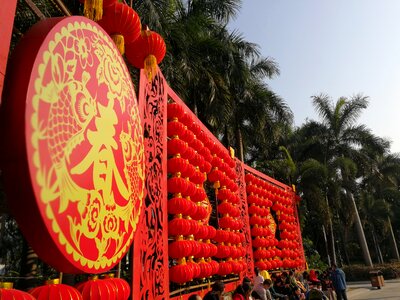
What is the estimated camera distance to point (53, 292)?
7.63 ft

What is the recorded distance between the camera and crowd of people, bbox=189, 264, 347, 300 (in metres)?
4.78

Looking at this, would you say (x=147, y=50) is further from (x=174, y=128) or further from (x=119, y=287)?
(x=119, y=287)

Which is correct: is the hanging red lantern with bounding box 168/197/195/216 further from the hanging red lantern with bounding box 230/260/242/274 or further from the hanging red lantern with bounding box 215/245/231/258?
the hanging red lantern with bounding box 230/260/242/274

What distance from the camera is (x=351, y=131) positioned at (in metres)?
18.5

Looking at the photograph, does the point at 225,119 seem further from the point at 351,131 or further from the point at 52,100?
the point at 351,131

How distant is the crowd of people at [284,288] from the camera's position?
478cm

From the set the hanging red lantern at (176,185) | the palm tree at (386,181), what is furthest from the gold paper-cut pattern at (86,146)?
the palm tree at (386,181)

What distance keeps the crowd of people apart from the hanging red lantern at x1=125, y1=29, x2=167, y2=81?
9.70 ft

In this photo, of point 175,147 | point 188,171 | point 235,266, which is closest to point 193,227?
point 188,171

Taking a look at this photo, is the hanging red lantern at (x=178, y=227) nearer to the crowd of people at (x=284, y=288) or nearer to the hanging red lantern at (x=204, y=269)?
the hanging red lantern at (x=204, y=269)

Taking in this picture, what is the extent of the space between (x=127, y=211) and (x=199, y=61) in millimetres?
8005

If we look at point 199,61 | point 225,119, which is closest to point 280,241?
point 225,119

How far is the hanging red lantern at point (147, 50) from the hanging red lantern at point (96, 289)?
8.56ft

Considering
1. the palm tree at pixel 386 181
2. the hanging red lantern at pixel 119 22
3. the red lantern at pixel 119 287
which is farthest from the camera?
the palm tree at pixel 386 181
